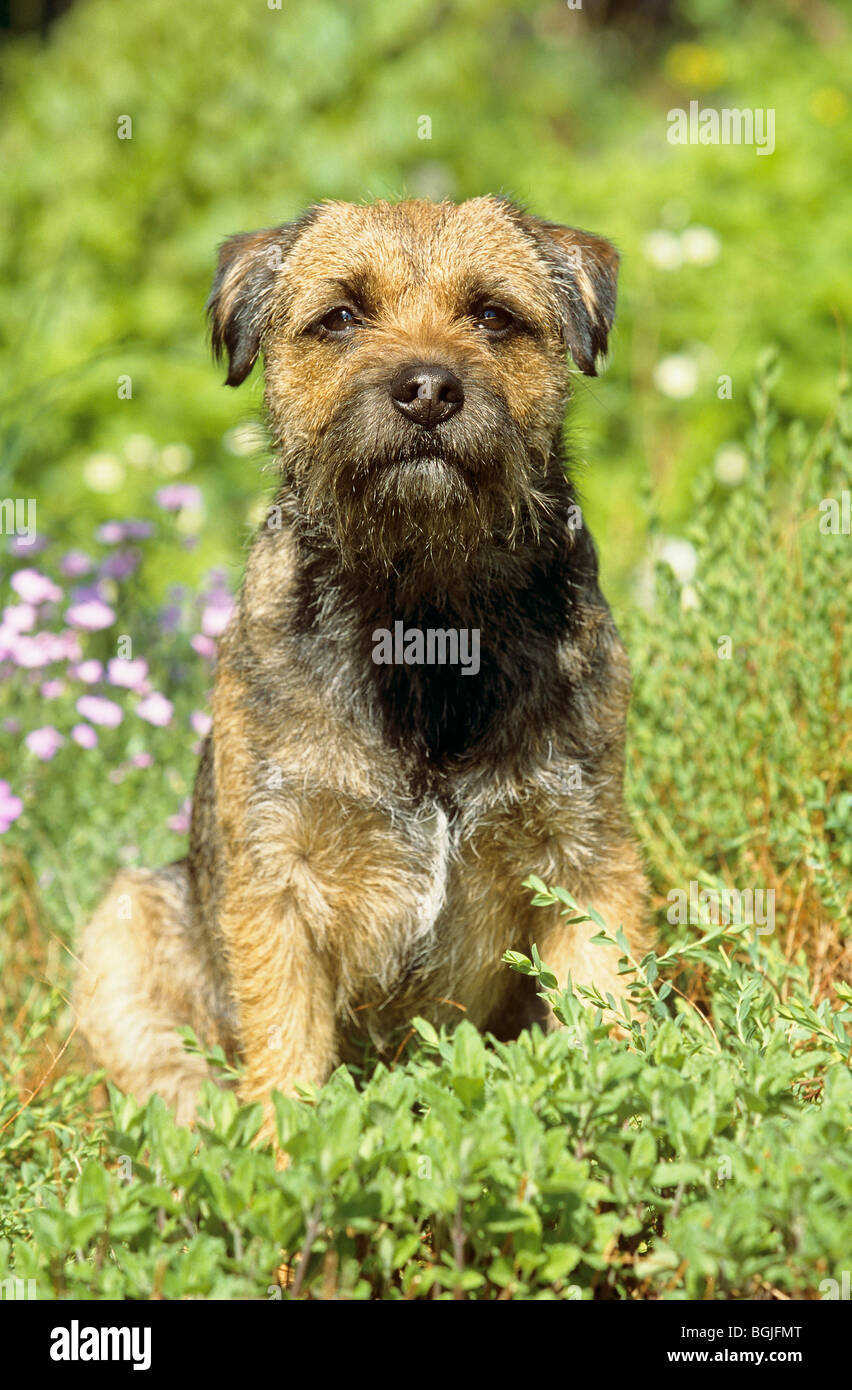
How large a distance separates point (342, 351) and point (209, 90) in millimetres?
5522

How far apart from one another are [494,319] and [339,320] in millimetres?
328

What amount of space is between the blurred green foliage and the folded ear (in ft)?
10.3

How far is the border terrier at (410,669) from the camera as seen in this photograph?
3043mm

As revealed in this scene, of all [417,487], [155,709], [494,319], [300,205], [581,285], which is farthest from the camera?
[300,205]

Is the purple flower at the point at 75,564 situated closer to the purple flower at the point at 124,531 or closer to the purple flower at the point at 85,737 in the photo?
the purple flower at the point at 124,531

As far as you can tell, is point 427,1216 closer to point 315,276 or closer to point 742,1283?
point 742,1283

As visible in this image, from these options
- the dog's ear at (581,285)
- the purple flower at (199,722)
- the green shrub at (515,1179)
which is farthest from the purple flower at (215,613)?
the green shrub at (515,1179)

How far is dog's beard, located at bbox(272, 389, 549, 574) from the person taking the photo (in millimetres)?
2814

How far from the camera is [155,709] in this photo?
4391 millimetres

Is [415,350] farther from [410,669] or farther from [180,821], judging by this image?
[180,821]

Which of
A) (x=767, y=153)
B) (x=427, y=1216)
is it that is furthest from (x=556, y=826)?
(x=767, y=153)

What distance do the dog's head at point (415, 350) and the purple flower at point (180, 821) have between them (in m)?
1.72

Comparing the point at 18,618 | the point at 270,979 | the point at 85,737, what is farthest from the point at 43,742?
the point at 270,979

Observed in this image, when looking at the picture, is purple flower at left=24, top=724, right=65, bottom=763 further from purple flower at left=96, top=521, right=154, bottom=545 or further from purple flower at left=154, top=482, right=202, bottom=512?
purple flower at left=154, top=482, right=202, bottom=512
